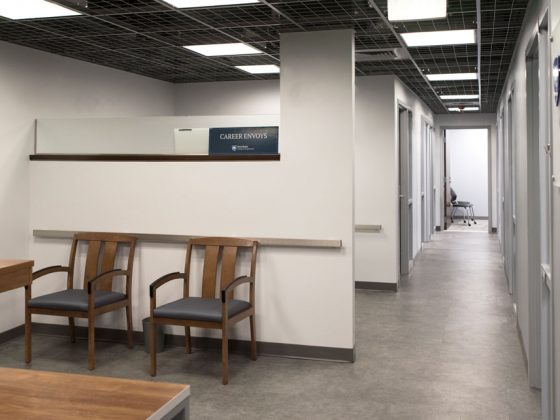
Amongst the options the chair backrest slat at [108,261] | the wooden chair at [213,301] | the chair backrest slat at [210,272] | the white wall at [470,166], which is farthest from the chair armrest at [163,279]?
the white wall at [470,166]

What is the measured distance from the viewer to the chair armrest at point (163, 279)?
3236 millimetres

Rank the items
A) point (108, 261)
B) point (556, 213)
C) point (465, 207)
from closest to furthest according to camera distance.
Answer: point (556, 213), point (108, 261), point (465, 207)

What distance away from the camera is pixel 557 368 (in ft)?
6.48

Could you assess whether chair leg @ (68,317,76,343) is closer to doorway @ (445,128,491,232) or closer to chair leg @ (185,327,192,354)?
chair leg @ (185,327,192,354)

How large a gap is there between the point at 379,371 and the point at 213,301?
0.96m

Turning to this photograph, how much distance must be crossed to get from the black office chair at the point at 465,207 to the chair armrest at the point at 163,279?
30.0 feet

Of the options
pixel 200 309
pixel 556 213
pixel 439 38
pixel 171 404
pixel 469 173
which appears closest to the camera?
pixel 171 404

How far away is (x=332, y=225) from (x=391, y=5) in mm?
1208

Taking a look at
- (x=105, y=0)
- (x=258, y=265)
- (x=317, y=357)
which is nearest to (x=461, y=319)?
(x=317, y=357)

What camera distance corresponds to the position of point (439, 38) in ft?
13.1

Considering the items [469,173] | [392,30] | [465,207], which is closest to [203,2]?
[392,30]

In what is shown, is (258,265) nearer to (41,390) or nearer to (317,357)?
(317,357)

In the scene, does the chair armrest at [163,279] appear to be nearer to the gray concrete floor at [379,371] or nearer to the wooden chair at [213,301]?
the wooden chair at [213,301]

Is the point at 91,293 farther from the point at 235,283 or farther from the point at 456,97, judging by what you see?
the point at 456,97
